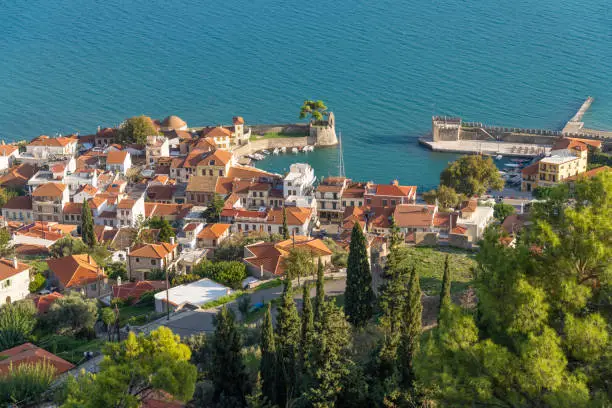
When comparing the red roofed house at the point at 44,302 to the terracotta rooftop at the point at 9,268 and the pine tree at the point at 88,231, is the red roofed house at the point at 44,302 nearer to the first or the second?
the terracotta rooftop at the point at 9,268

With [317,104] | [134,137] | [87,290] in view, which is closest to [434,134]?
[317,104]

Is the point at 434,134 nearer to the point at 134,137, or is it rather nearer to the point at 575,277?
the point at 134,137

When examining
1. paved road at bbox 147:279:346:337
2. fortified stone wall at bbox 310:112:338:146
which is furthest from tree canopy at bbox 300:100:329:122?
paved road at bbox 147:279:346:337

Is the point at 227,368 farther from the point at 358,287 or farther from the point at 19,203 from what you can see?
the point at 19,203

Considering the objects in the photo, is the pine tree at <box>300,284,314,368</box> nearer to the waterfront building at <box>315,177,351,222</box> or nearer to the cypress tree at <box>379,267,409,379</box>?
the cypress tree at <box>379,267,409,379</box>

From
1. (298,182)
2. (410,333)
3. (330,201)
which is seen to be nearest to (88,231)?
(298,182)

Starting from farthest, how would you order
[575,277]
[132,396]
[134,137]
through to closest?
[134,137], [132,396], [575,277]

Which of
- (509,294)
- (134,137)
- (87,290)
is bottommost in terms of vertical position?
(87,290)
